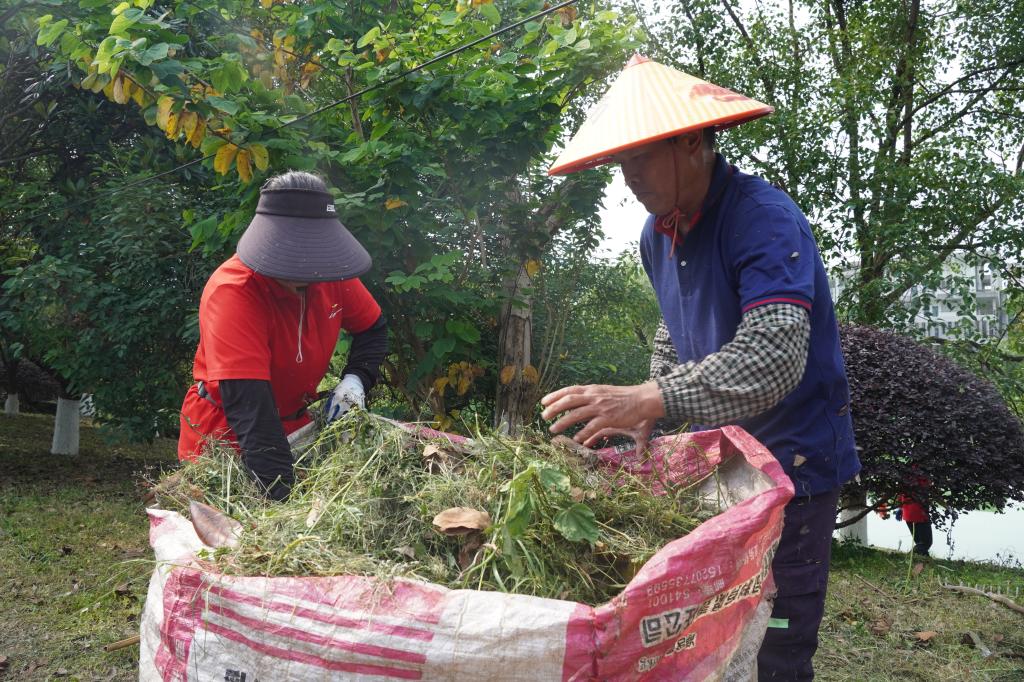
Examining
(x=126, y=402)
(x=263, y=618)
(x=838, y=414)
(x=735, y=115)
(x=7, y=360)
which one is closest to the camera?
(x=263, y=618)

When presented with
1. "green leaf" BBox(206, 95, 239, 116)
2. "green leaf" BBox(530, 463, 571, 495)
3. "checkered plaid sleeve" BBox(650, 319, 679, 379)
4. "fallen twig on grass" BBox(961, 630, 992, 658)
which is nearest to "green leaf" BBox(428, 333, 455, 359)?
"green leaf" BBox(206, 95, 239, 116)

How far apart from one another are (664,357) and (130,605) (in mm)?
3807

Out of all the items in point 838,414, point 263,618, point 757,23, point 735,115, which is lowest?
point 263,618

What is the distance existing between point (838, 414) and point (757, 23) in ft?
25.8

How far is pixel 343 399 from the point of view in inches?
104

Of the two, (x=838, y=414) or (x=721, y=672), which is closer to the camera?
(x=721, y=672)

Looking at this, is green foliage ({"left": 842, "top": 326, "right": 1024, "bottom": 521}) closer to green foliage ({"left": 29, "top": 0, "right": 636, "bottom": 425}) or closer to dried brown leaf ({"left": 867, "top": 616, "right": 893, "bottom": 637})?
dried brown leaf ({"left": 867, "top": 616, "right": 893, "bottom": 637})

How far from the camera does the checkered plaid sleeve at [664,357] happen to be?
7.85ft

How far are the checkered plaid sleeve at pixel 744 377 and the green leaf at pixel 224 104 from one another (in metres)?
2.88

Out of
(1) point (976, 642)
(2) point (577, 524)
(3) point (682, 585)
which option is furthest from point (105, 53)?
(1) point (976, 642)

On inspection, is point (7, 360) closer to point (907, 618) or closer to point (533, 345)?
point (533, 345)

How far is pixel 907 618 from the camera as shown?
4.66 metres

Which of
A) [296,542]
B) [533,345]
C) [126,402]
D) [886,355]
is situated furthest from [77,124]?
[296,542]

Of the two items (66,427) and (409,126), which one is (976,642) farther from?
(66,427)
